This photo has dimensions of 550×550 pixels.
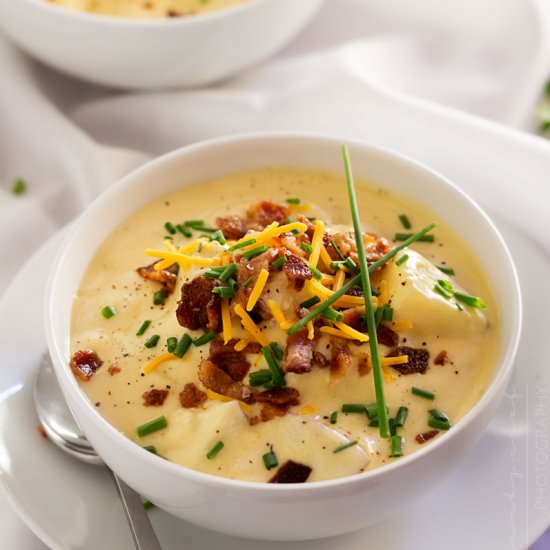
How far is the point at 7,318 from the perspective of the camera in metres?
2.95

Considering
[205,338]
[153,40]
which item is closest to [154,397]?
[205,338]

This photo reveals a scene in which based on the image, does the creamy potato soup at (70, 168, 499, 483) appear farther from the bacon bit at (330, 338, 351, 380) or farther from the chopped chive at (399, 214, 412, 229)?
the chopped chive at (399, 214, 412, 229)

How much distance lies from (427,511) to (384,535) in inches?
5.6

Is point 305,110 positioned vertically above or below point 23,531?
above

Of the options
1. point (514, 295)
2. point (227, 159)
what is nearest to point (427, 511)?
point (514, 295)

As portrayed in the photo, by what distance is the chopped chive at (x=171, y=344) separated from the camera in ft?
8.22

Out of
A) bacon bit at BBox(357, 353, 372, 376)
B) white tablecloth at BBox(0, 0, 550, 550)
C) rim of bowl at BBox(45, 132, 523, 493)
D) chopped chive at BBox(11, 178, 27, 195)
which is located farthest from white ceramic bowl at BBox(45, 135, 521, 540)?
chopped chive at BBox(11, 178, 27, 195)

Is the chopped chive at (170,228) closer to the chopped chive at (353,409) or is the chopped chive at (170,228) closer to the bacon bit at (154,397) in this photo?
the bacon bit at (154,397)

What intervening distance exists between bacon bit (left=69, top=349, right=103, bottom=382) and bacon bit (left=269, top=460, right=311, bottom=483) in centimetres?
65

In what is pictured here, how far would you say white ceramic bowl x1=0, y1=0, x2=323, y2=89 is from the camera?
384 cm

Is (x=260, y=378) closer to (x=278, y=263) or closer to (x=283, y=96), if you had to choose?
(x=278, y=263)

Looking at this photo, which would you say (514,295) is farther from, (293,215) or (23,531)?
(23,531)

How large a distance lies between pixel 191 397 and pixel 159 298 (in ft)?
1.31

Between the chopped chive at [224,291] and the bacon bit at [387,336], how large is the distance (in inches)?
16.6
